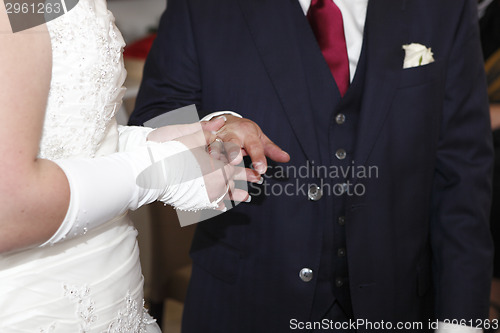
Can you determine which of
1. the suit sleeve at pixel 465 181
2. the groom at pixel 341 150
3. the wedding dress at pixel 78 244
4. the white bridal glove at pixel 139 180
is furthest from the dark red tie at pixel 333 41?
the wedding dress at pixel 78 244

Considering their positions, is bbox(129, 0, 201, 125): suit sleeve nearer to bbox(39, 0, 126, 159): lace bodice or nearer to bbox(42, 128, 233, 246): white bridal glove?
bbox(42, 128, 233, 246): white bridal glove

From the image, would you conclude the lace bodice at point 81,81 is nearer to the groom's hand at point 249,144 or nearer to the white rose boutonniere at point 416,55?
the groom's hand at point 249,144

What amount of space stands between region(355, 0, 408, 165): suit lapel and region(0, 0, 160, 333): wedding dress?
1.78 ft

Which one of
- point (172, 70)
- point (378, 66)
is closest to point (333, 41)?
point (378, 66)

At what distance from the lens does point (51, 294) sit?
2.77 ft

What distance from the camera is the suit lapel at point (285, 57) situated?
1194 millimetres

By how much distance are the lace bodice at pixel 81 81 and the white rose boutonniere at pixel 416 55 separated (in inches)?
26.5

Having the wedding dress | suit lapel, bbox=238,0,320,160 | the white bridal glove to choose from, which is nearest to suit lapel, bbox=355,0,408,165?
suit lapel, bbox=238,0,320,160

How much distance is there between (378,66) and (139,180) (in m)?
0.64

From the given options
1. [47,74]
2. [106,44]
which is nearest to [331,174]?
[106,44]

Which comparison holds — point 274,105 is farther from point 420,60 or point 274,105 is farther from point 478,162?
point 478,162

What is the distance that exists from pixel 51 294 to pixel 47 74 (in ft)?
1.13

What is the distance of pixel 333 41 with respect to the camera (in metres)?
1.23

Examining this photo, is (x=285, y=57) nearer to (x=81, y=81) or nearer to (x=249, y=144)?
(x=249, y=144)
